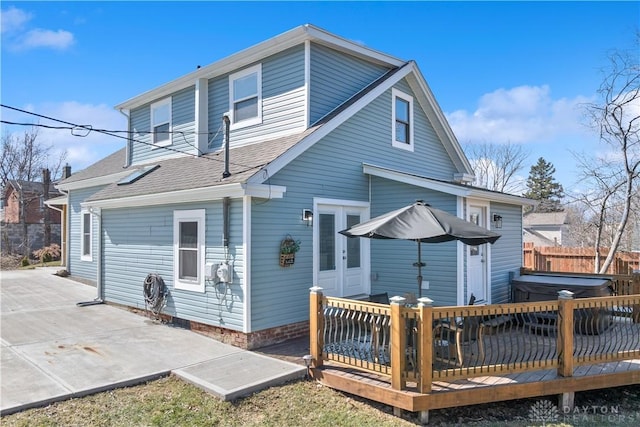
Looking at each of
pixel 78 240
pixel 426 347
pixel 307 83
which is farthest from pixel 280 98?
pixel 78 240

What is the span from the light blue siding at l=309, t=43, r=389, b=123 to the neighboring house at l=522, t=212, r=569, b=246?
3027 centimetres

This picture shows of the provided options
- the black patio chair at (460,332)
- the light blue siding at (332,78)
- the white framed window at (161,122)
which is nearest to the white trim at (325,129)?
the light blue siding at (332,78)

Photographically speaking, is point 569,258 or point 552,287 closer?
point 552,287

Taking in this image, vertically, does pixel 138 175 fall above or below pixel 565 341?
above

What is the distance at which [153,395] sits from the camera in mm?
4863

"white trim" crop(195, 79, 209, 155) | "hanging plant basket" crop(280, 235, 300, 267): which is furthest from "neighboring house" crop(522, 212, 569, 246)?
"hanging plant basket" crop(280, 235, 300, 267)

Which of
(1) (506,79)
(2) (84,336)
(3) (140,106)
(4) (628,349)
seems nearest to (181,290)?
(2) (84,336)

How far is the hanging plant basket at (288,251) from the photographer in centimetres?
701

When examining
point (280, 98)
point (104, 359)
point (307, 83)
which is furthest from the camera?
point (280, 98)

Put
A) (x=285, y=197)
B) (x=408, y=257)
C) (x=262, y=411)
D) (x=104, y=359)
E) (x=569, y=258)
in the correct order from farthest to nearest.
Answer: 1. (x=569, y=258)
2. (x=408, y=257)
3. (x=285, y=197)
4. (x=104, y=359)
5. (x=262, y=411)

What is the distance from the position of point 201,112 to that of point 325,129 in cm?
381

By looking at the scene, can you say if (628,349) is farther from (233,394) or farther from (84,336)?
(84,336)

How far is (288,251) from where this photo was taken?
7055 millimetres

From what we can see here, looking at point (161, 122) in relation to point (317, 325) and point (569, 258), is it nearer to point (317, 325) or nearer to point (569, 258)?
point (317, 325)
